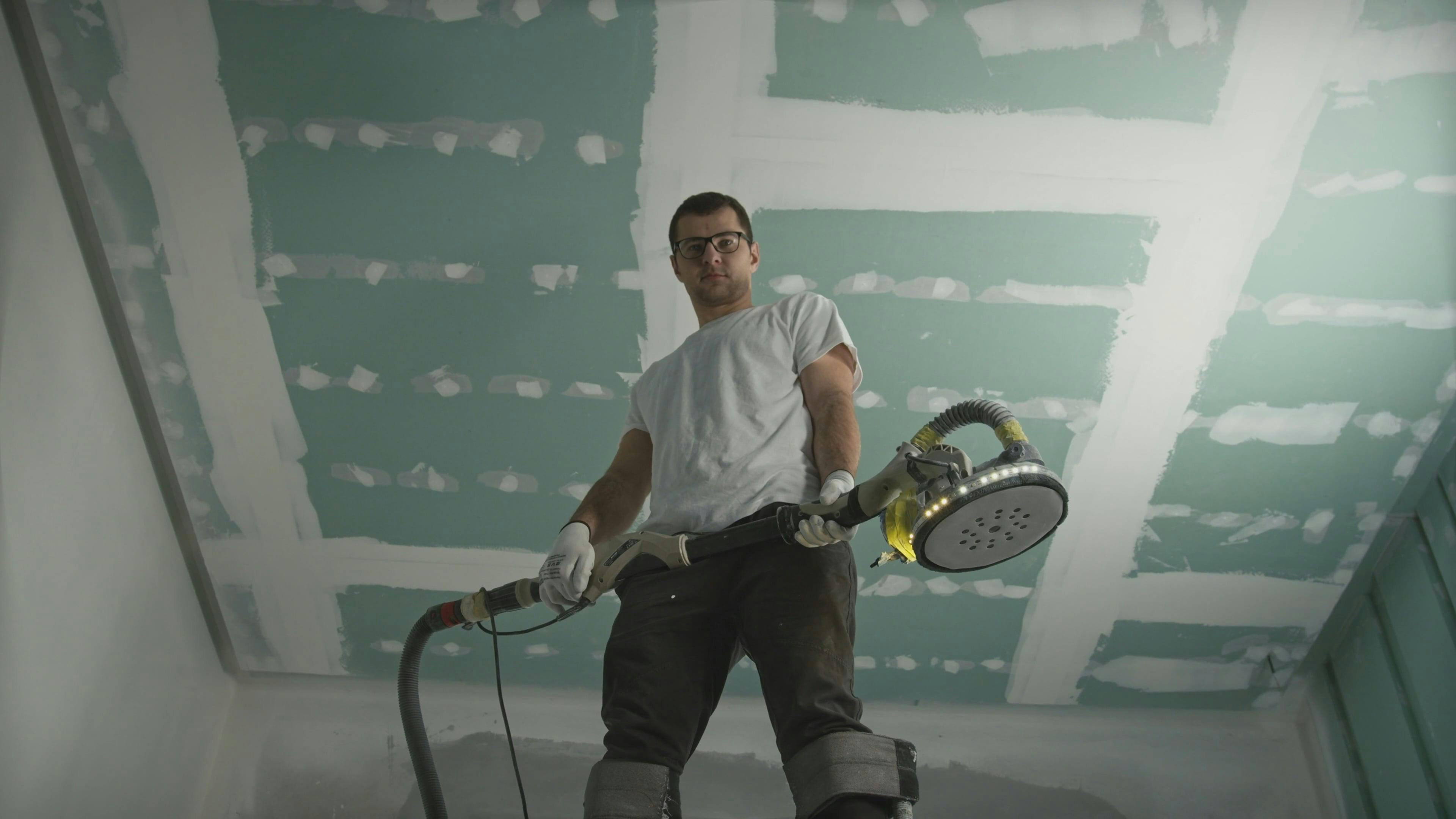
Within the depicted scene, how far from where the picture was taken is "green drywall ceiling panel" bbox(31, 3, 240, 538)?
2072 millimetres

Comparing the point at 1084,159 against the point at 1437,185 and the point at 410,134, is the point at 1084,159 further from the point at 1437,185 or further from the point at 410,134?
the point at 410,134

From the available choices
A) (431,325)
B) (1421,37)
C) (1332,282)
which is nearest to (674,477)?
(431,325)

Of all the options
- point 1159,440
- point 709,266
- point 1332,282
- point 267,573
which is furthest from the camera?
point 267,573

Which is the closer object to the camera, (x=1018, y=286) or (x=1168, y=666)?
(x=1018, y=286)

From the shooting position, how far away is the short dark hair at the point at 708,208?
1951 millimetres

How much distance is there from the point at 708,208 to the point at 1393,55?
142 cm

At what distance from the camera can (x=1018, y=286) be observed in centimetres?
225

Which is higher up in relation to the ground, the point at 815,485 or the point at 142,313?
the point at 142,313

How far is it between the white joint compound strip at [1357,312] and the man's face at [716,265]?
1228 millimetres

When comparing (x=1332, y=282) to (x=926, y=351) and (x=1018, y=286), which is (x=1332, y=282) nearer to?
(x=1018, y=286)

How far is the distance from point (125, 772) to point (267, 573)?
551mm

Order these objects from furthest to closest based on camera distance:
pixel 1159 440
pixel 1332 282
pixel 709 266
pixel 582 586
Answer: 1. pixel 1159 440
2. pixel 1332 282
3. pixel 709 266
4. pixel 582 586

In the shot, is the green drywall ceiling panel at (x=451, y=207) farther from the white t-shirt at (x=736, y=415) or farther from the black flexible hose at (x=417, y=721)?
the black flexible hose at (x=417, y=721)

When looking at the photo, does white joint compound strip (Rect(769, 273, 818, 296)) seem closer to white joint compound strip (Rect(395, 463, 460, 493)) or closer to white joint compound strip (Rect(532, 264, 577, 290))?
white joint compound strip (Rect(532, 264, 577, 290))
